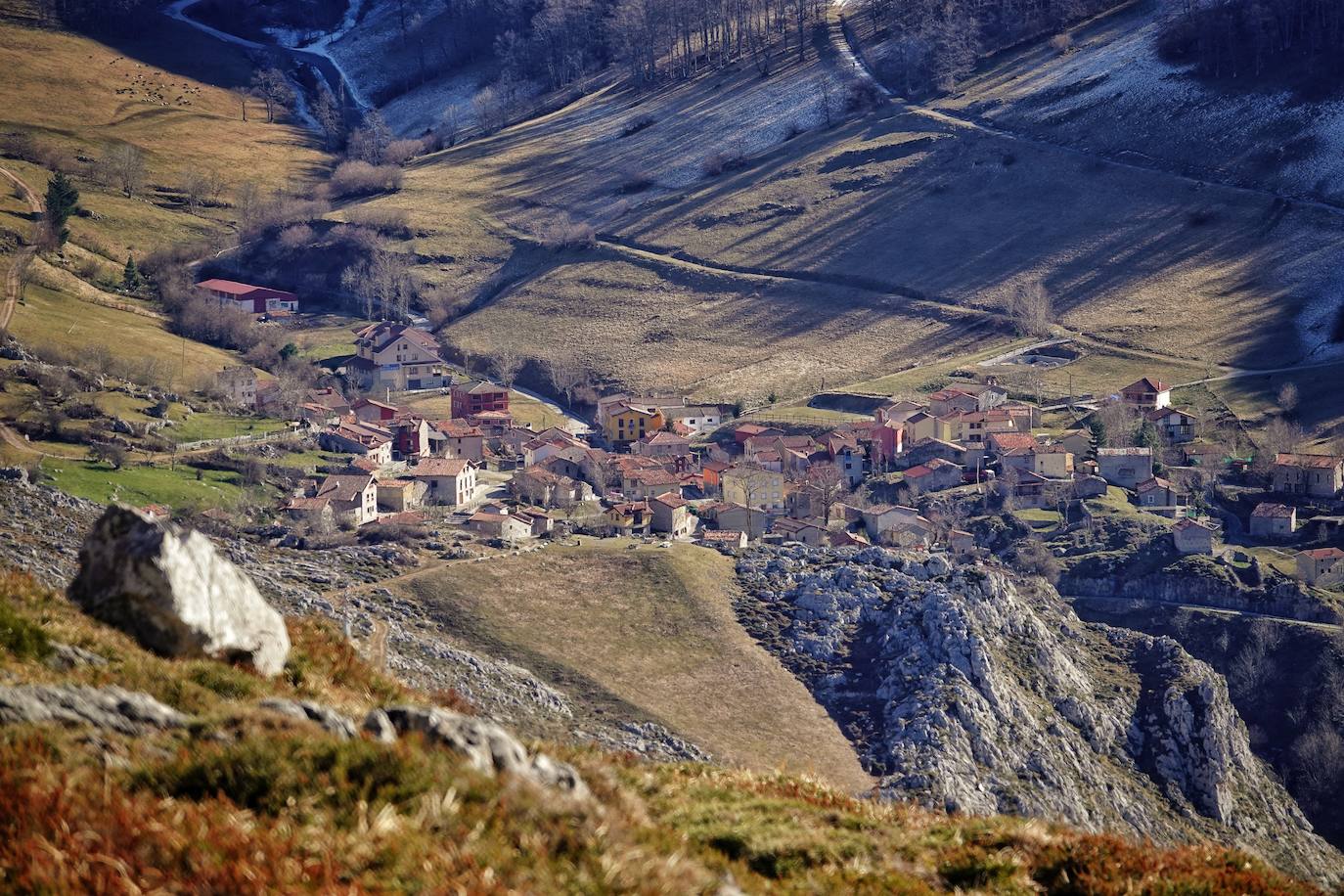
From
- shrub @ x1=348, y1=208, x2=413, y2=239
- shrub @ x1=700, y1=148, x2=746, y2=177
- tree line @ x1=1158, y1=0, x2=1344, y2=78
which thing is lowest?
shrub @ x1=348, y1=208, x2=413, y2=239

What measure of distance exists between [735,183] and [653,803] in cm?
9326

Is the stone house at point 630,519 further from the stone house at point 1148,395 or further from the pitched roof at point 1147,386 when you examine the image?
the pitched roof at point 1147,386

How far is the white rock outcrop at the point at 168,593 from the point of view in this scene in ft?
32.7

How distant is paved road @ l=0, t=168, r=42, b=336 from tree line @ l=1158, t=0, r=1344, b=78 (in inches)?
3118

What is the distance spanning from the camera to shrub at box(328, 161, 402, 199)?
109m

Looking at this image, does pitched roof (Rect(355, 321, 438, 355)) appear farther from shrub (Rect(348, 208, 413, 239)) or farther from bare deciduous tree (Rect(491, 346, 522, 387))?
shrub (Rect(348, 208, 413, 239))

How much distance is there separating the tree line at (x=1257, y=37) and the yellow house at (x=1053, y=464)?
167ft

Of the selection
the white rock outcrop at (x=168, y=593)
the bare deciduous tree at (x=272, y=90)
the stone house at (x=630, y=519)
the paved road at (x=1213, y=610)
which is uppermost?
the bare deciduous tree at (x=272, y=90)

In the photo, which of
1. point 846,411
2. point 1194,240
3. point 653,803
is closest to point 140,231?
point 846,411

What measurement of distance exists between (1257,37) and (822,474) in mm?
62394

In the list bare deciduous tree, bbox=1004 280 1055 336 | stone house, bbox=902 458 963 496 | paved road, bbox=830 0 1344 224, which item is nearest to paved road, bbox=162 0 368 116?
paved road, bbox=830 0 1344 224

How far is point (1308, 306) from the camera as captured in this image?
7294 cm

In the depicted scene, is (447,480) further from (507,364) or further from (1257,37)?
(1257,37)

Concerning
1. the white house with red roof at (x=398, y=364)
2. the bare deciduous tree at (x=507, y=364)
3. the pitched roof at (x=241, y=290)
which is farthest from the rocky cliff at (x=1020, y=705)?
the pitched roof at (x=241, y=290)
